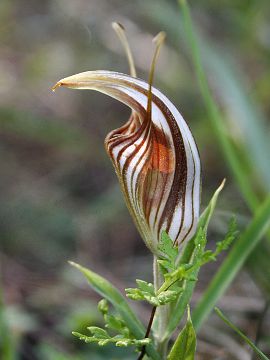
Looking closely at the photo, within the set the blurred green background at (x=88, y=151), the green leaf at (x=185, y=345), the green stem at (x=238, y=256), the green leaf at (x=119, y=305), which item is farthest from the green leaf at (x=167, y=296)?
the blurred green background at (x=88, y=151)

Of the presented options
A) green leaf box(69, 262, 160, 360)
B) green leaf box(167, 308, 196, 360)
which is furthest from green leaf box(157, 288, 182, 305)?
green leaf box(69, 262, 160, 360)

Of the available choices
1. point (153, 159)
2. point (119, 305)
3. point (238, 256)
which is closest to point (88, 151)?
point (238, 256)

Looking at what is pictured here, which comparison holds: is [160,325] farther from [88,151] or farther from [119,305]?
[88,151]

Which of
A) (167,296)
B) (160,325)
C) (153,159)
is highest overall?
(153,159)

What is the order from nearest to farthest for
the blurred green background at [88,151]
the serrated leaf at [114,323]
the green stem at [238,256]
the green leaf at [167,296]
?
the green leaf at [167,296], the serrated leaf at [114,323], the green stem at [238,256], the blurred green background at [88,151]

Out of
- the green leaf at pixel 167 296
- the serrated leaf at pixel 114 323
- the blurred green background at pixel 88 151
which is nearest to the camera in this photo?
the green leaf at pixel 167 296

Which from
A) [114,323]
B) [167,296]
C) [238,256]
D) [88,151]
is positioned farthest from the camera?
[88,151]

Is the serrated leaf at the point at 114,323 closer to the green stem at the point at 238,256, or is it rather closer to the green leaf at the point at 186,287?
the green leaf at the point at 186,287
